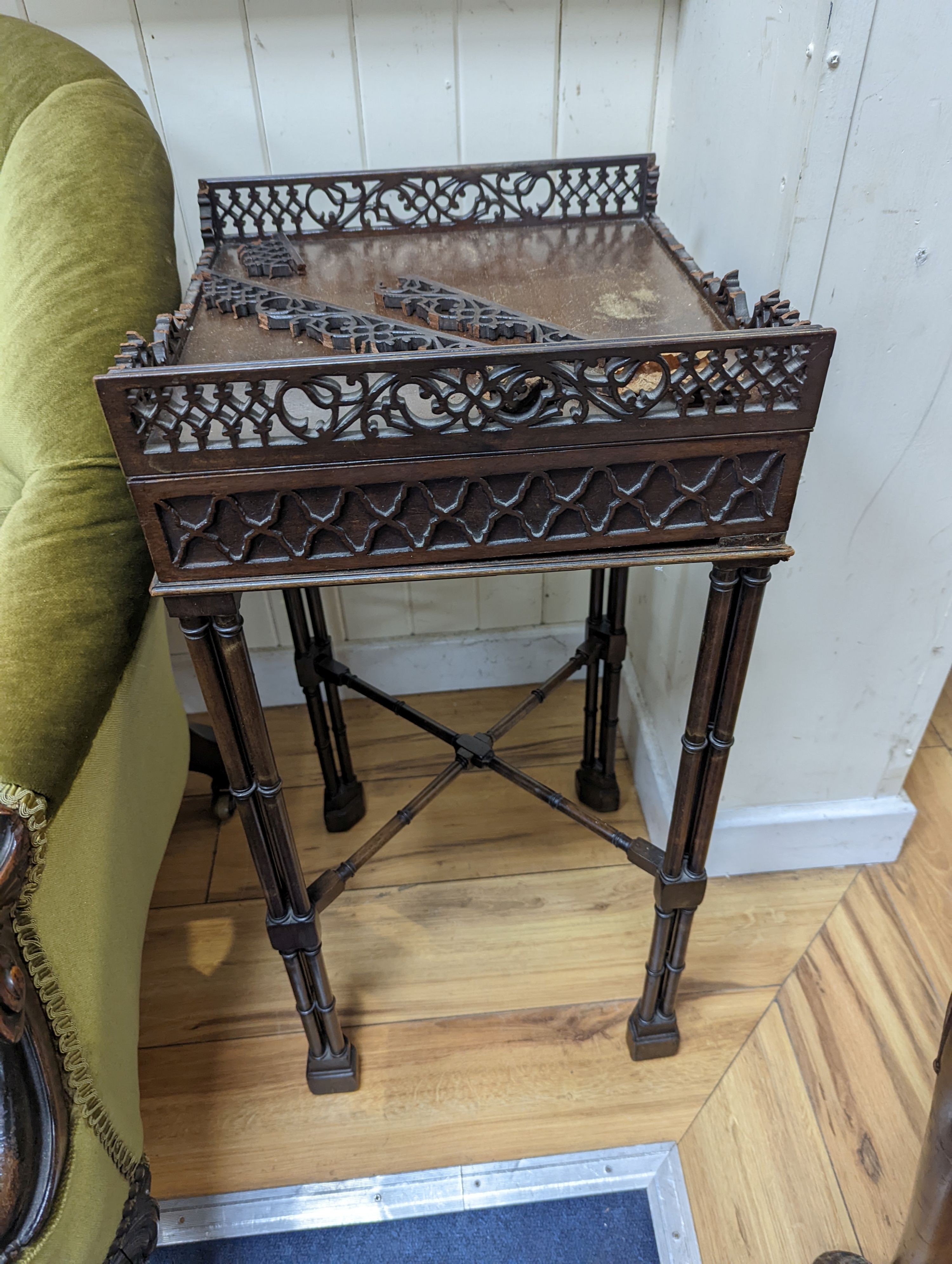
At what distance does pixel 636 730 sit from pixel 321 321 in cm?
80

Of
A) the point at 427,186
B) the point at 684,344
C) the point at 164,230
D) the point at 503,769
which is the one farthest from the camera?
the point at 427,186

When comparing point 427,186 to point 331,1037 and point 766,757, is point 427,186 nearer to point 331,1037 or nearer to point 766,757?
point 766,757

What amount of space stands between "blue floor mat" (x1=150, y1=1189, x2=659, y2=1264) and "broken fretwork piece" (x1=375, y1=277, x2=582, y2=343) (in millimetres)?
810

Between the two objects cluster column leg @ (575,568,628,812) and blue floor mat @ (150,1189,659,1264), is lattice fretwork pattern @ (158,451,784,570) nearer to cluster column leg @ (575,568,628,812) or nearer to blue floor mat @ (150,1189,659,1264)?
cluster column leg @ (575,568,628,812)

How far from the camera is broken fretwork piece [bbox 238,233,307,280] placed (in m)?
0.77

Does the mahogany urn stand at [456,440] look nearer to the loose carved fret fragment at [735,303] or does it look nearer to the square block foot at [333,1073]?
the loose carved fret fragment at [735,303]

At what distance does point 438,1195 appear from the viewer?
864 millimetres

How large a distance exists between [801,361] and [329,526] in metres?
0.32

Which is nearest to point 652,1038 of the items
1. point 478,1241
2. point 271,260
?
point 478,1241

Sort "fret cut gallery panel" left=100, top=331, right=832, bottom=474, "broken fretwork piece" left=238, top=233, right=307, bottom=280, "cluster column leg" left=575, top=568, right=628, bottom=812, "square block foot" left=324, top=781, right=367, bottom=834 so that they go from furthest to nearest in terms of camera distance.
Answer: "square block foot" left=324, top=781, right=367, bottom=834
"cluster column leg" left=575, top=568, right=628, bottom=812
"broken fretwork piece" left=238, top=233, right=307, bottom=280
"fret cut gallery panel" left=100, top=331, right=832, bottom=474

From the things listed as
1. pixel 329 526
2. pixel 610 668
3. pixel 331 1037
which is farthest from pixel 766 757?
pixel 329 526

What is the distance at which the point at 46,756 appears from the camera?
588 mm

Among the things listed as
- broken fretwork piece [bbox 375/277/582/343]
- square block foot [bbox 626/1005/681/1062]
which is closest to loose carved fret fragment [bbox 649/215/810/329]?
broken fretwork piece [bbox 375/277/582/343]

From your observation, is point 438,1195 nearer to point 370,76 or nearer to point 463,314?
point 463,314
